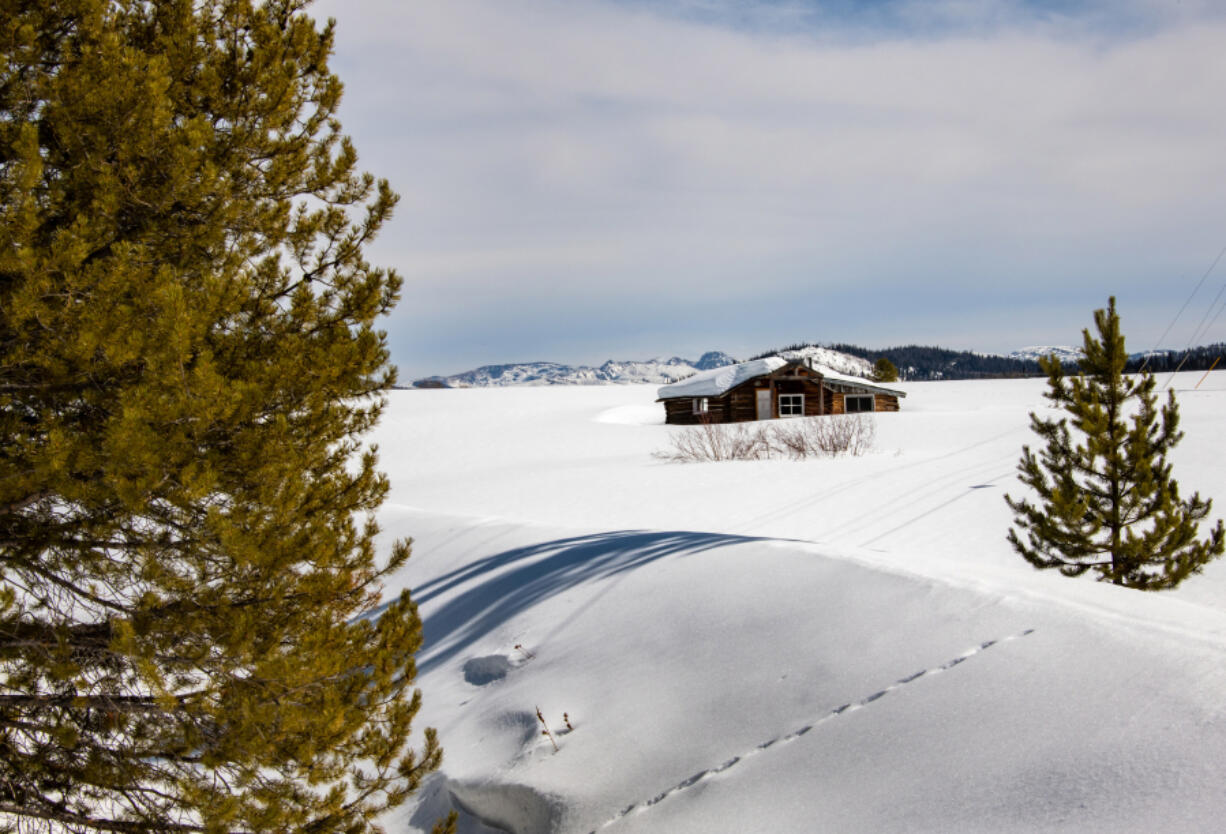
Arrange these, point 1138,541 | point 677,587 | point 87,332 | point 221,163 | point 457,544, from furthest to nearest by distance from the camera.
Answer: point 457,544
point 1138,541
point 677,587
point 221,163
point 87,332

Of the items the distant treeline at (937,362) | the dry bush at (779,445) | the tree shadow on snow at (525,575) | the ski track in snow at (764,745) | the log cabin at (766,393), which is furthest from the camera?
the distant treeline at (937,362)

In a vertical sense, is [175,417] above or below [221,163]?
below

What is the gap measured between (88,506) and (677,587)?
4165 mm

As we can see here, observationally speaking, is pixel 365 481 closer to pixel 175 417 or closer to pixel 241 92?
pixel 175 417

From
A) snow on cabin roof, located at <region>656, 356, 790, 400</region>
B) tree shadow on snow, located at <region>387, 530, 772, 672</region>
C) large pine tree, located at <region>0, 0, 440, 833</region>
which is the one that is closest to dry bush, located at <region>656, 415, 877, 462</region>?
snow on cabin roof, located at <region>656, 356, 790, 400</region>

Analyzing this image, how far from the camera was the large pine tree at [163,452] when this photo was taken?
3.12 meters

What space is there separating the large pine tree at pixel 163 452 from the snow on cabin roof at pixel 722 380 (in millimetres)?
35236

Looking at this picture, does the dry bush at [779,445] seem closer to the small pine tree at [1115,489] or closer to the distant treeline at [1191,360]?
the small pine tree at [1115,489]

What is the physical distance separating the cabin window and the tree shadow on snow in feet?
99.1

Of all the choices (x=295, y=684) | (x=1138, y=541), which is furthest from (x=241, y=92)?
(x=1138, y=541)

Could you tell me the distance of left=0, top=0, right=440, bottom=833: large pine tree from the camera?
3.12 m

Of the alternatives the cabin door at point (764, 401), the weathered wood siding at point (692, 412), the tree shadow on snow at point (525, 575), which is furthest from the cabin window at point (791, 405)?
the tree shadow on snow at point (525, 575)

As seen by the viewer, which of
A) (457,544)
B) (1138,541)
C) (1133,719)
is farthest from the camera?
(457,544)

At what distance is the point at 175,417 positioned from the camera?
308cm
